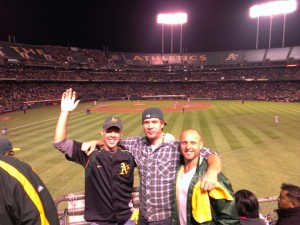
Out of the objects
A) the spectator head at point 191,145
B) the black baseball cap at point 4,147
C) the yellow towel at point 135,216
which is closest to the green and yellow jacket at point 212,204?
the spectator head at point 191,145

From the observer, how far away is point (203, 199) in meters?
3.11

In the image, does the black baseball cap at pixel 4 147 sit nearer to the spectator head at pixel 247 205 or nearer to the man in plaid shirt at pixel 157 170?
the man in plaid shirt at pixel 157 170

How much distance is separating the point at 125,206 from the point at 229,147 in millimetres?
16168

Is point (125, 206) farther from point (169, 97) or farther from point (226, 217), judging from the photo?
point (169, 97)

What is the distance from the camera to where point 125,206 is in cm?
418

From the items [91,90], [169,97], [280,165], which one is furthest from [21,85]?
[280,165]

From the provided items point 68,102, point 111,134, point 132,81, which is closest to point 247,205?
point 111,134

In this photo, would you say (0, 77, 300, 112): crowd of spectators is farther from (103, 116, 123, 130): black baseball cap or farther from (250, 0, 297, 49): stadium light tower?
(103, 116, 123, 130): black baseball cap

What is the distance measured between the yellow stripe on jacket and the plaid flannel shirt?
1.89 meters

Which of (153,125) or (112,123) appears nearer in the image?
(153,125)

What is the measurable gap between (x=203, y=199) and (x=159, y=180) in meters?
0.96

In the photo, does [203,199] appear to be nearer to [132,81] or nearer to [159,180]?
[159,180]

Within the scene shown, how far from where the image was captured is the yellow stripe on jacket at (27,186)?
7.70 ft

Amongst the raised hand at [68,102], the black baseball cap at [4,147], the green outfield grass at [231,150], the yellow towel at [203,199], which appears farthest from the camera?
the green outfield grass at [231,150]
